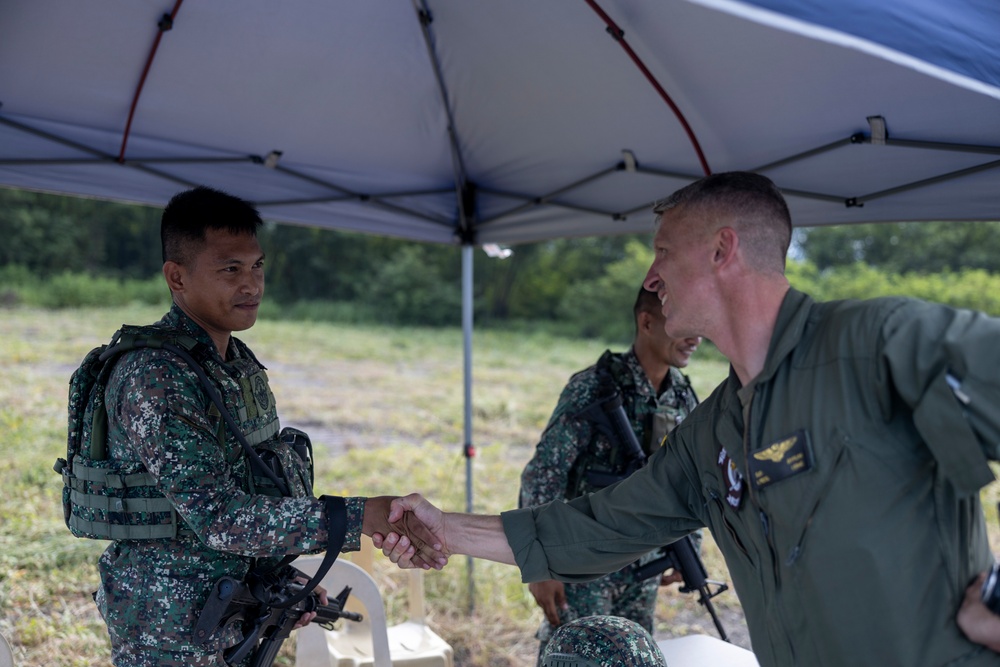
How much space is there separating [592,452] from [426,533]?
1.06 m

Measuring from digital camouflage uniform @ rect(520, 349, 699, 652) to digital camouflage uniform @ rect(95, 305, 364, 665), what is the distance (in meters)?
1.13

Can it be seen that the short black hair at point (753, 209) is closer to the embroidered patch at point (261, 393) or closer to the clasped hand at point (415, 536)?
the clasped hand at point (415, 536)

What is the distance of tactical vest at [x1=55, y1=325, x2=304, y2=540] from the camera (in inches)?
94.8

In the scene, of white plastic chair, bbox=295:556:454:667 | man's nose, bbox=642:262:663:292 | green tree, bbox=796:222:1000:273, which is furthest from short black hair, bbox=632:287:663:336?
green tree, bbox=796:222:1000:273

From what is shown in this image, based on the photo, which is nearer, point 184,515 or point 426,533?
point 184,515

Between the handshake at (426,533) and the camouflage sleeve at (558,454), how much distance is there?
79 centimetres

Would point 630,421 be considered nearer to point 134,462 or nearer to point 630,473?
point 630,473

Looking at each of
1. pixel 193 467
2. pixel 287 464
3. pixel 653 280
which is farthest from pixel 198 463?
pixel 653 280

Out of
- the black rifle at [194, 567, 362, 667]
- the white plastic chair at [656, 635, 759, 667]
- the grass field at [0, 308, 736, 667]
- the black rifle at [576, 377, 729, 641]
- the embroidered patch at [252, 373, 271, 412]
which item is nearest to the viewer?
the black rifle at [194, 567, 362, 667]

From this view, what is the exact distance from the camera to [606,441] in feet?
11.6

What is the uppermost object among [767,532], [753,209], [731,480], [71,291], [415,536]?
[71,291]

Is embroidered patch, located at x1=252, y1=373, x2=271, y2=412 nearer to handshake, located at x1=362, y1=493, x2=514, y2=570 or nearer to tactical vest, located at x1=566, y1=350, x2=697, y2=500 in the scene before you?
handshake, located at x1=362, y1=493, x2=514, y2=570

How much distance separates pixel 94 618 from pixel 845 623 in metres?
5.08

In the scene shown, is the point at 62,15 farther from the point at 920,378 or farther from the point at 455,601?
the point at 455,601
